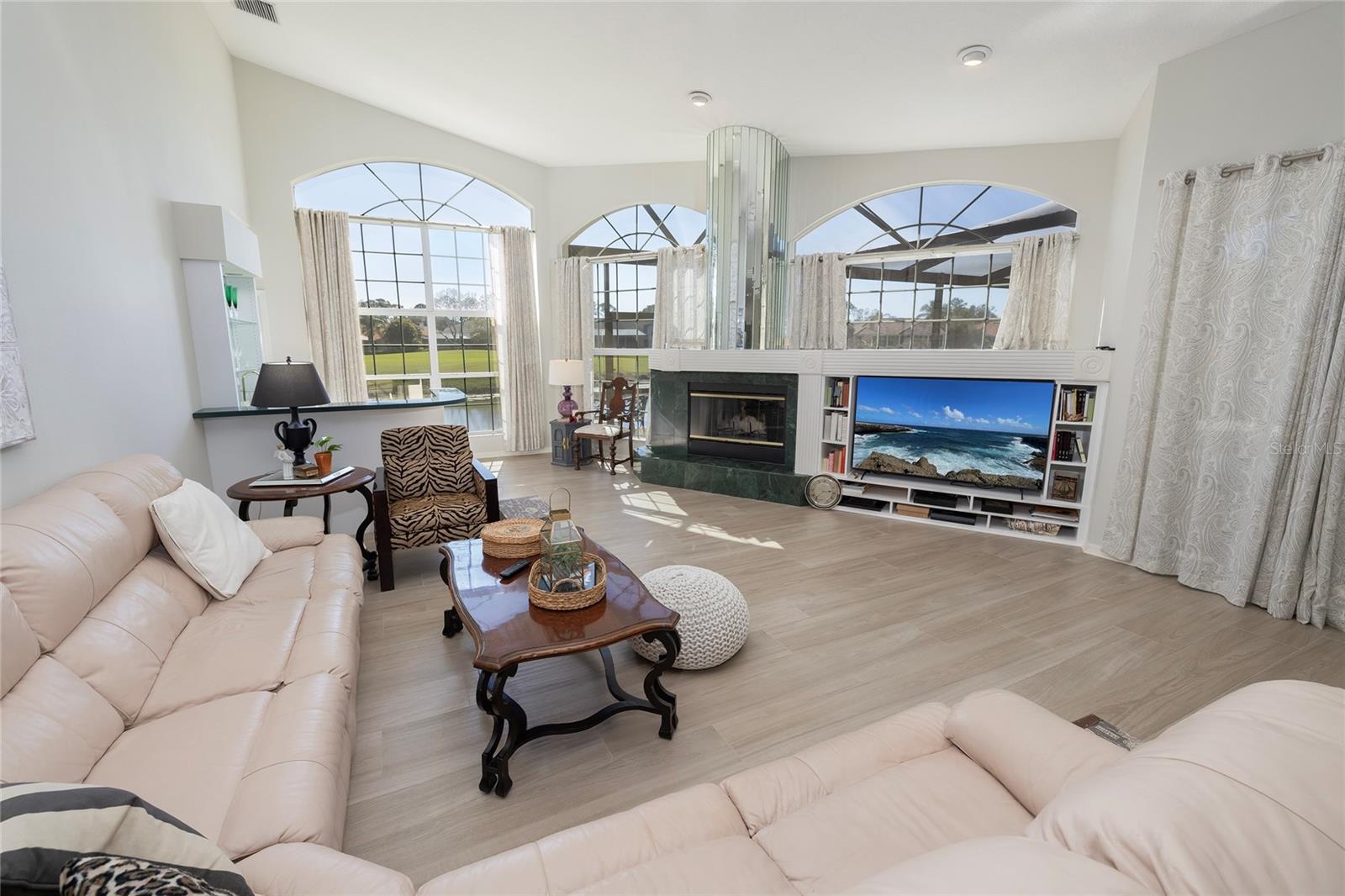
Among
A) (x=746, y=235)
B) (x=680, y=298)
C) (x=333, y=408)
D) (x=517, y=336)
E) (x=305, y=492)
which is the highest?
(x=746, y=235)

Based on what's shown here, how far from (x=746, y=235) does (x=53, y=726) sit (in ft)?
15.7

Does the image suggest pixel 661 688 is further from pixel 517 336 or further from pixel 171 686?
pixel 517 336

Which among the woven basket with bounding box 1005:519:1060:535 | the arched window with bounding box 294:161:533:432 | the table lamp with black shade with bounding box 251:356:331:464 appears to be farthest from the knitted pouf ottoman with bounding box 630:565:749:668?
the arched window with bounding box 294:161:533:432

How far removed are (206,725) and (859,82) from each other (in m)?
4.72

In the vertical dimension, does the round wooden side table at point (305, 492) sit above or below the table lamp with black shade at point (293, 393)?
below

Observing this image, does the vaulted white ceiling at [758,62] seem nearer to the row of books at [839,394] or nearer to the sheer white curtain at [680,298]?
the sheer white curtain at [680,298]

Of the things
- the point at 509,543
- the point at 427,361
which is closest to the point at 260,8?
the point at 427,361

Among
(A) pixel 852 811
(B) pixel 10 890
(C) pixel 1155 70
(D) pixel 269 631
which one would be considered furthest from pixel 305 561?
(C) pixel 1155 70

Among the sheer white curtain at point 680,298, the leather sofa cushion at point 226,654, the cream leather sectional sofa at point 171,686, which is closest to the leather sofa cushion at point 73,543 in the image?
the cream leather sectional sofa at point 171,686

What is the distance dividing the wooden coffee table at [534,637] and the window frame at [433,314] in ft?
15.4

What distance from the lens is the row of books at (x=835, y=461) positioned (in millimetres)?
4680

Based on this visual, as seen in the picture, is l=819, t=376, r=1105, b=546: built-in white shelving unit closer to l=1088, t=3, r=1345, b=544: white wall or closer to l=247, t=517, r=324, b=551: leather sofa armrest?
l=1088, t=3, r=1345, b=544: white wall

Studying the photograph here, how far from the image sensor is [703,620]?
2.27m

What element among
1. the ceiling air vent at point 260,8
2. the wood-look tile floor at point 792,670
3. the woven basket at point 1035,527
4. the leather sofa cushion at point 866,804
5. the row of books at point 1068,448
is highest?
the ceiling air vent at point 260,8
